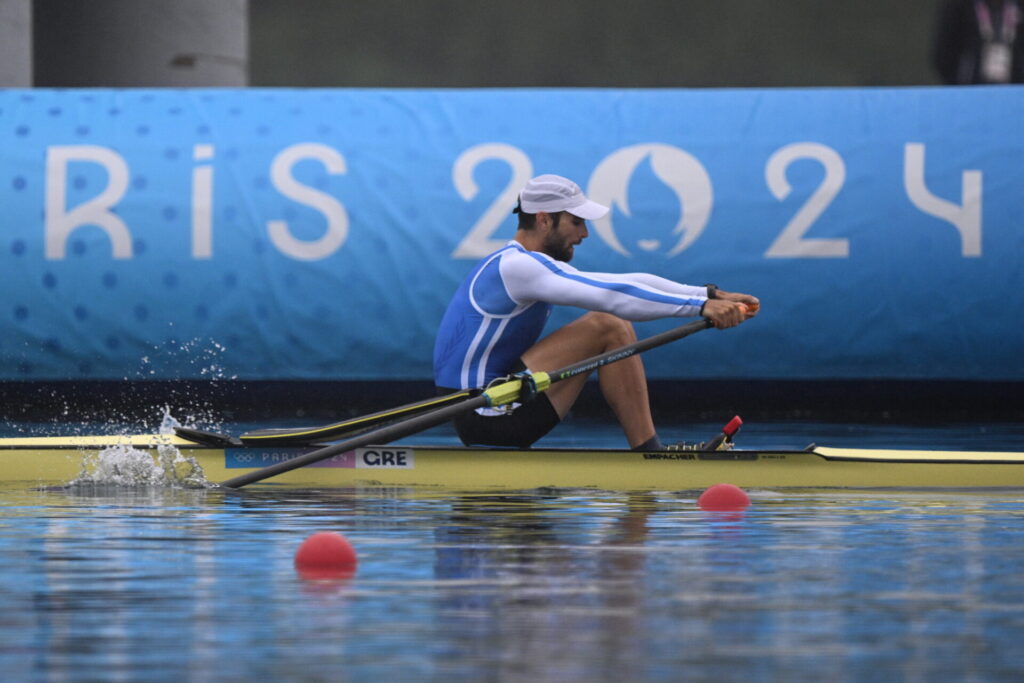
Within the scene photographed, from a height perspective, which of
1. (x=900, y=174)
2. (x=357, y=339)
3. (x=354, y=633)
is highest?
(x=900, y=174)

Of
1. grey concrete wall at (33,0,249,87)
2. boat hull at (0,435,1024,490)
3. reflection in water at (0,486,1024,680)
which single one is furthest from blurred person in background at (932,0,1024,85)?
reflection in water at (0,486,1024,680)

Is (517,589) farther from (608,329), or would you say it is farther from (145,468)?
(145,468)

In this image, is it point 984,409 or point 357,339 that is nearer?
point 357,339

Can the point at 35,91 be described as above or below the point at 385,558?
above

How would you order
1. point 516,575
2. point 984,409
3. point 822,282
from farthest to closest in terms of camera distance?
point 984,409
point 822,282
point 516,575

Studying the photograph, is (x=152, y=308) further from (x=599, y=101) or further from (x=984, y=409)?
(x=984, y=409)

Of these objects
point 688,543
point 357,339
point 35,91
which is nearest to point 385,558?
point 688,543

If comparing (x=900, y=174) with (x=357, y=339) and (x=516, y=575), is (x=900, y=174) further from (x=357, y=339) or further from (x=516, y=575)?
(x=516, y=575)

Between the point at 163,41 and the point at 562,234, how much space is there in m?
7.98

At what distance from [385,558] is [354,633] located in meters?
1.18

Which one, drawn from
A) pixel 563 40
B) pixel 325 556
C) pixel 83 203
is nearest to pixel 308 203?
pixel 83 203

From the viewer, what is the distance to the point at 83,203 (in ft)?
38.6

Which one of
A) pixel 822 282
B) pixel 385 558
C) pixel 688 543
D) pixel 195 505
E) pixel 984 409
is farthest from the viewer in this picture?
pixel 984 409

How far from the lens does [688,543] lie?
5441 mm
